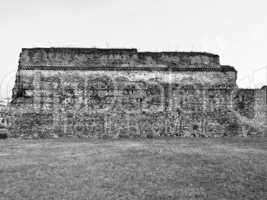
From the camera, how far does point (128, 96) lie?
34.4 ft

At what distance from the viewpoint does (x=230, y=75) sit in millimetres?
10922

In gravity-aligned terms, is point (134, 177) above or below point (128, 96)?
below

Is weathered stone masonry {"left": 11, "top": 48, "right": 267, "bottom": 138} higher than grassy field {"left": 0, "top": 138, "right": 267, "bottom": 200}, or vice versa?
weathered stone masonry {"left": 11, "top": 48, "right": 267, "bottom": 138}

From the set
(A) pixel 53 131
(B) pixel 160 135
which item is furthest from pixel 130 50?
(A) pixel 53 131

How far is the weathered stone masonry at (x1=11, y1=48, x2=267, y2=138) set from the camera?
10.2 meters

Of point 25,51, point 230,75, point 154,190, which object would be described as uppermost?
point 25,51

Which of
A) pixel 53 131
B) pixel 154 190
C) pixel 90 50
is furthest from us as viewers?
pixel 90 50

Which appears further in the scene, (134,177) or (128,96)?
(128,96)

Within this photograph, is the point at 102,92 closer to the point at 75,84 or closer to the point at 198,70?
the point at 75,84

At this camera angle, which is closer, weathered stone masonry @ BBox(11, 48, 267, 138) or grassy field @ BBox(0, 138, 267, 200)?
grassy field @ BBox(0, 138, 267, 200)

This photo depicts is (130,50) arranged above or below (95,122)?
above

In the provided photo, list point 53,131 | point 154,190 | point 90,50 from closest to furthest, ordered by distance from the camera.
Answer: point 154,190
point 53,131
point 90,50

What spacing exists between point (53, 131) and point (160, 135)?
4105 mm

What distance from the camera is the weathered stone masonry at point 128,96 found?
10.2 meters
